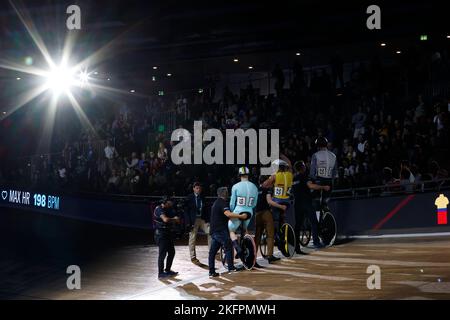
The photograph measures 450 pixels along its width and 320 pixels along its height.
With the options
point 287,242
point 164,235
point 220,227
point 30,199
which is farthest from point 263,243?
point 30,199

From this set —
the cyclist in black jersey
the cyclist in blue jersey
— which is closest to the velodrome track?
the cyclist in blue jersey

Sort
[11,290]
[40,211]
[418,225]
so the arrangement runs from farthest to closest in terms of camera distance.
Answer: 1. [40,211]
2. [418,225]
3. [11,290]

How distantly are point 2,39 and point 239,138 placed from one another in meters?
10.8

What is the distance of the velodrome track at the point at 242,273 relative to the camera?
34.8 feet

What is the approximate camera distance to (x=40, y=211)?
95.5 ft

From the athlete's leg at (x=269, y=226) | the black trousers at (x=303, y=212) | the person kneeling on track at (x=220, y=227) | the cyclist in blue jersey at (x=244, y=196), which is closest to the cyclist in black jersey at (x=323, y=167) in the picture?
the black trousers at (x=303, y=212)

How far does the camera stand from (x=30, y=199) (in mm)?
29781

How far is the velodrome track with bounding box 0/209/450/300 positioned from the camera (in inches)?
418

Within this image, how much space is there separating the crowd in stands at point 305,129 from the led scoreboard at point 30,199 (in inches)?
35.3

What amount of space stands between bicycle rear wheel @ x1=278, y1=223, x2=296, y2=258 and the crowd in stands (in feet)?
12.6

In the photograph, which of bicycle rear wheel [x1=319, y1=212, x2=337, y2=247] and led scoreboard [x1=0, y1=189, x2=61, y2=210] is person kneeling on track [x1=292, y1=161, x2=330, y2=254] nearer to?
bicycle rear wheel [x1=319, y1=212, x2=337, y2=247]

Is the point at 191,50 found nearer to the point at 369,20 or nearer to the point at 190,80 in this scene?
the point at 190,80

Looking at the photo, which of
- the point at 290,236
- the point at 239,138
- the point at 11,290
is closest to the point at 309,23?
the point at 239,138

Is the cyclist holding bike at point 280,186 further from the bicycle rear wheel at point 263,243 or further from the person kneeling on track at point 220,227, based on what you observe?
the person kneeling on track at point 220,227
